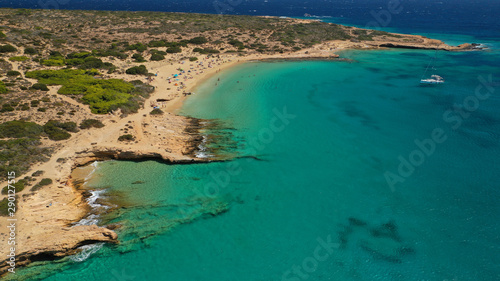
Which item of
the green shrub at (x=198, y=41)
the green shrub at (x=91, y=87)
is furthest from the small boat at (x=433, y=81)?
the green shrub at (x=91, y=87)

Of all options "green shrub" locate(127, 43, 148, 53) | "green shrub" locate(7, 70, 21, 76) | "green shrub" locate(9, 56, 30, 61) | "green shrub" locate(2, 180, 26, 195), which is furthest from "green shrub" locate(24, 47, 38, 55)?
"green shrub" locate(2, 180, 26, 195)

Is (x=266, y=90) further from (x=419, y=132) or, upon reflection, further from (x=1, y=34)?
(x=1, y=34)

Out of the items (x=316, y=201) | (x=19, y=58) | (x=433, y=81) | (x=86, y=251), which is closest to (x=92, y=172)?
(x=86, y=251)

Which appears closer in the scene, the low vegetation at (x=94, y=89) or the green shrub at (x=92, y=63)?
the low vegetation at (x=94, y=89)

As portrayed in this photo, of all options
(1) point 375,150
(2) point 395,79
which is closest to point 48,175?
(1) point 375,150

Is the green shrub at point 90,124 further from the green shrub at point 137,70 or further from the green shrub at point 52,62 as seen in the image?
the green shrub at point 52,62

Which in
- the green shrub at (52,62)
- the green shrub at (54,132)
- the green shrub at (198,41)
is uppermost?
the green shrub at (198,41)

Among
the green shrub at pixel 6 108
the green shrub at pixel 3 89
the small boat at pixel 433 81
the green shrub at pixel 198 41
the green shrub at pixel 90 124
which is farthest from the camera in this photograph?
the green shrub at pixel 198 41
